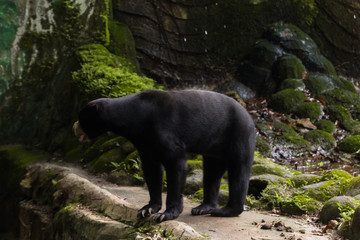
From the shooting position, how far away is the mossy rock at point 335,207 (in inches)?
213

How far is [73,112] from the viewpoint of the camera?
10.2 meters

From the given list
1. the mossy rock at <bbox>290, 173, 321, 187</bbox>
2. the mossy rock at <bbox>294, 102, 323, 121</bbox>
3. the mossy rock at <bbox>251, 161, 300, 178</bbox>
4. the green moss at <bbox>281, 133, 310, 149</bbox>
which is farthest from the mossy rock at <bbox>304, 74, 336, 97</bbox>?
the mossy rock at <bbox>290, 173, 321, 187</bbox>

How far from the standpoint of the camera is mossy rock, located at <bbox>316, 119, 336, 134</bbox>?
13.5 m

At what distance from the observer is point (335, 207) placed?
5.48 m

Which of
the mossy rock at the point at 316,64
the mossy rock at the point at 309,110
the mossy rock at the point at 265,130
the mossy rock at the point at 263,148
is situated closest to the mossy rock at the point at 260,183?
the mossy rock at the point at 263,148

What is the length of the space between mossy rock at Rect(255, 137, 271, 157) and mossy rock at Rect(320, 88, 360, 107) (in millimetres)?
3915

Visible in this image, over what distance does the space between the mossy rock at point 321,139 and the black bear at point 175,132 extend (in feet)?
24.8

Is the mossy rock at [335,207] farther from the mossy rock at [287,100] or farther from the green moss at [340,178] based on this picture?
the mossy rock at [287,100]

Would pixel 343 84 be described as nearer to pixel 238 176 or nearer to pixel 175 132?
pixel 238 176

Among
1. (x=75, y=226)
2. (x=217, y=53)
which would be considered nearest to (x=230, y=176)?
(x=75, y=226)

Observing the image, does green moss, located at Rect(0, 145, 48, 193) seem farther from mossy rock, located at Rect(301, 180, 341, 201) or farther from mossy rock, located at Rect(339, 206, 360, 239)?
A: mossy rock, located at Rect(339, 206, 360, 239)

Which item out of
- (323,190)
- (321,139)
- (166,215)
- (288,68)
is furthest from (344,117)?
(166,215)

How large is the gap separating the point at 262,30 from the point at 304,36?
5.02ft

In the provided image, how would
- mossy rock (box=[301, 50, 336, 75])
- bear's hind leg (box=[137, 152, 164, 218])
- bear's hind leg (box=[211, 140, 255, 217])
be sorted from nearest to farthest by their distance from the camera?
1. bear's hind leg (box=[137, 152, 164, 218])
2. bear's hind leg (box=[211, 140, 255, 217])
3. mossy rock (box=[301, 50, 336, 75])
